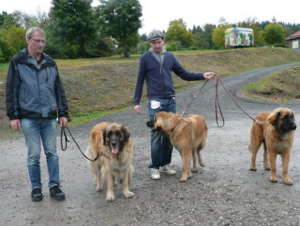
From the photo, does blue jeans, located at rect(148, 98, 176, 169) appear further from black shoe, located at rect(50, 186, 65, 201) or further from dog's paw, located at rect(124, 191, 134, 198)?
black shoe, located at rect(50, 186, 65, 201)

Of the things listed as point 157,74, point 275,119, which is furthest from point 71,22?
point 275,119

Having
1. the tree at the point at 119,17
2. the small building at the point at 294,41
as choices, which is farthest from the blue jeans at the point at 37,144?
the small building at the point at 294,41

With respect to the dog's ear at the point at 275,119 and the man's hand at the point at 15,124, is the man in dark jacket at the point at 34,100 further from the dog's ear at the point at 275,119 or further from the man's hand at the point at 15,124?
the dog's ear at the point at 275,119

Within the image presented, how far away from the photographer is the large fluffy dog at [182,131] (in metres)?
4.77

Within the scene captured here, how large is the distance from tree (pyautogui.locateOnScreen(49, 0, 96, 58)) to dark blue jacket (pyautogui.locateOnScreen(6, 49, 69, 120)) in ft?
98.1

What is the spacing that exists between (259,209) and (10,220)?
3386 mm

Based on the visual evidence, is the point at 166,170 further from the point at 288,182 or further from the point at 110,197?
the point at 288,182

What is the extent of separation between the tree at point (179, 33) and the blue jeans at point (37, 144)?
214ft

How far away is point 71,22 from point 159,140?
30.2 meters

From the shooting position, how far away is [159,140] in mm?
5137

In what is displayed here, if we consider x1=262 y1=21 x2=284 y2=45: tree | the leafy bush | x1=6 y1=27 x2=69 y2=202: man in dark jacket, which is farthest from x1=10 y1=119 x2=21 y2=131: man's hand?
x1=262 y1=21 x2=284 y2=45: tree

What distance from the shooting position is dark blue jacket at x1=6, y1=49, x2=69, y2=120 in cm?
406

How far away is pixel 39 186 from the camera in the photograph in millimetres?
4406

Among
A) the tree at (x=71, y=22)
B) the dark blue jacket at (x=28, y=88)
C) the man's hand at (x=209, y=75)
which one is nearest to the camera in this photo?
the dark blue jacket at (x=28, y=88)
